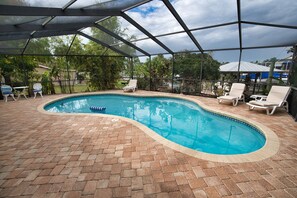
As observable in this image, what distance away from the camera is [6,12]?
11.5ft

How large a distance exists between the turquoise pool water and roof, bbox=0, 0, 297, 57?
370 cm

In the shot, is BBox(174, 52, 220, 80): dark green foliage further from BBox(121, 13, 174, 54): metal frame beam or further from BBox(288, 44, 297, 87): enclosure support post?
BBox(288, 44, 297, 87): enclosure support post

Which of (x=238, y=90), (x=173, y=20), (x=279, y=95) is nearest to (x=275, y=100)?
(x=279, y=95)

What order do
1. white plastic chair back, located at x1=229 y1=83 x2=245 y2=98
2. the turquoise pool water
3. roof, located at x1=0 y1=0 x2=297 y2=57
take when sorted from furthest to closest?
white plastic chair back, located at x1=229 y1=83 x2=245 y2=98 → the turquoise pool water → roof, located at x1=0 y1=0 x2=297 y2=57

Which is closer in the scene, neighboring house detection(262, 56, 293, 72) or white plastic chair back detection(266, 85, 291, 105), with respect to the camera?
white plastic chair back detection(266, 85, 291, 105)

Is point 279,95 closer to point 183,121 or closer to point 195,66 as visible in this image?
point 183,121

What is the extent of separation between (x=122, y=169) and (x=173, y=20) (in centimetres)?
626

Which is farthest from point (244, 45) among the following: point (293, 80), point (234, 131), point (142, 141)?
point (142, 141)

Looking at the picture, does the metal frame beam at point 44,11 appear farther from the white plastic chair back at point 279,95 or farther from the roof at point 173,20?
the white plastic chair back at point 279,95

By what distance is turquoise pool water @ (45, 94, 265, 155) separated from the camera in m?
4.70

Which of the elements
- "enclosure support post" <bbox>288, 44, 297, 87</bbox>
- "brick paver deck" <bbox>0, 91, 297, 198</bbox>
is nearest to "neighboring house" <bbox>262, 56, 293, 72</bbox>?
"enclosure support post" <bbox>288, 44, 297, 87</bbox>

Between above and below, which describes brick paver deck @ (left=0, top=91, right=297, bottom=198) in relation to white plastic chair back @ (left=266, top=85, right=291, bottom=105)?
below

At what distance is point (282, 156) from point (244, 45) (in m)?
6.32

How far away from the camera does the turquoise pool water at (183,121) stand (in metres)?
4.70
